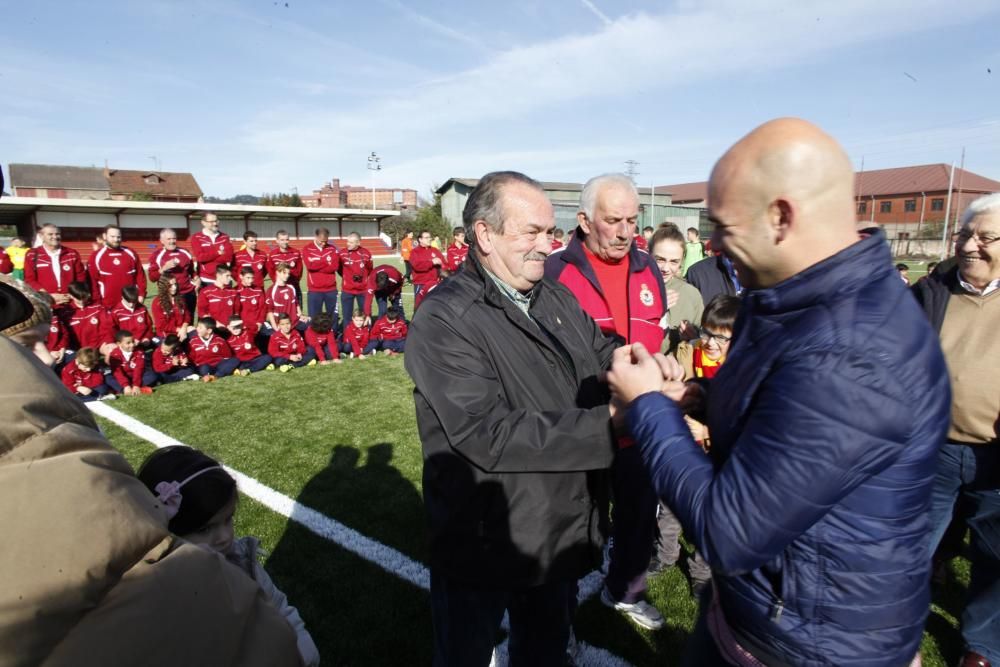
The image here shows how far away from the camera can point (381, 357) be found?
34.5 ft

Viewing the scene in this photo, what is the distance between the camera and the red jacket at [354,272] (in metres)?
11.6

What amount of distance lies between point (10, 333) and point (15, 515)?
4.73 ft

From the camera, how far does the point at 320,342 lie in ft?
33.4

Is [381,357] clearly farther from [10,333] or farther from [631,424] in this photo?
[631,424]

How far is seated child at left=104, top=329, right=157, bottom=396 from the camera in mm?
7852

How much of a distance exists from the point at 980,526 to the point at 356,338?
30.3 feet

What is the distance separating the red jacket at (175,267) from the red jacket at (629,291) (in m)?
9.74

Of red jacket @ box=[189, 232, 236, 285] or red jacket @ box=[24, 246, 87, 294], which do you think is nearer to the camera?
red jacket @ box=[24, 246, 87, 294]

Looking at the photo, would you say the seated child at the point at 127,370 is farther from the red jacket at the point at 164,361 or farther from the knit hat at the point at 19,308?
the knit hat at the point at 19,308

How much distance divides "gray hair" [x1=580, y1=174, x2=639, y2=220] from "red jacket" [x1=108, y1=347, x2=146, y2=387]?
7.28m

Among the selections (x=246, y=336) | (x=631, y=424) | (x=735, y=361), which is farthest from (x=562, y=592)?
(x=246, y=336)

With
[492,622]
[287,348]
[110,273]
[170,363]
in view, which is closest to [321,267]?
[287,348]

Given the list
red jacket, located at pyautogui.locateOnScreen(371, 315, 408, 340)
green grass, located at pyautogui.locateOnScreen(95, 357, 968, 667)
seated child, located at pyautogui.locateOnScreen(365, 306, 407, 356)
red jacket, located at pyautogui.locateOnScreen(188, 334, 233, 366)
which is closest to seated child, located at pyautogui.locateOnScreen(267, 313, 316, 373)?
green grass, located at pyautogui.locateOnScreen(95, 357, 968, 667)

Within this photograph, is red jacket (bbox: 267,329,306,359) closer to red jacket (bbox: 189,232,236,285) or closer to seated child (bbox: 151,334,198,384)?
seated child (bbox: 151,334,198,384)
